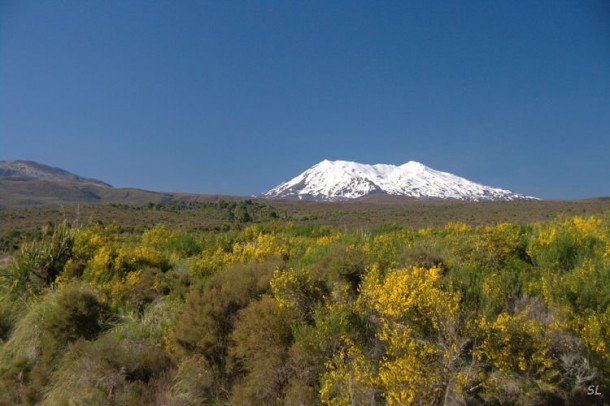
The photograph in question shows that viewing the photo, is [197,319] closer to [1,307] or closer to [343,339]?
[343,339]

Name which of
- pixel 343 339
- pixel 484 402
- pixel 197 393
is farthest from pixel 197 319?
pixel 484 402

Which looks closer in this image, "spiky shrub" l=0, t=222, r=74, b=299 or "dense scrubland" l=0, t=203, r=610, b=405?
"dense scrubland" l=0, t=203, r=610, b=405

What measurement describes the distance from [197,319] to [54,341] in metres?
2.96

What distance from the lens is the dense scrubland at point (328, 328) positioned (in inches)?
146

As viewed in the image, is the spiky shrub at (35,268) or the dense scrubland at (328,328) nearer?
the dense scrubland at (328,328)

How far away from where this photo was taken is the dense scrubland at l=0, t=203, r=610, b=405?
3.70m

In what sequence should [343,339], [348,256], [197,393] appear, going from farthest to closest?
[348,256]
[197,393]
[343,339]

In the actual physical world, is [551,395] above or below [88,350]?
above

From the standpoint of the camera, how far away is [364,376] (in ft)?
12.4

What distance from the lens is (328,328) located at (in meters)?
4.35

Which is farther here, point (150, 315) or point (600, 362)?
point (150, 315)

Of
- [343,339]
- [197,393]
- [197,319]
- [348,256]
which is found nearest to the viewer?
[343,339]

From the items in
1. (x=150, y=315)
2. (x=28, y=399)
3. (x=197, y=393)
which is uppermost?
(x=150, y=315)

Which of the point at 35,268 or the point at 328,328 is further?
the point at 35,268
